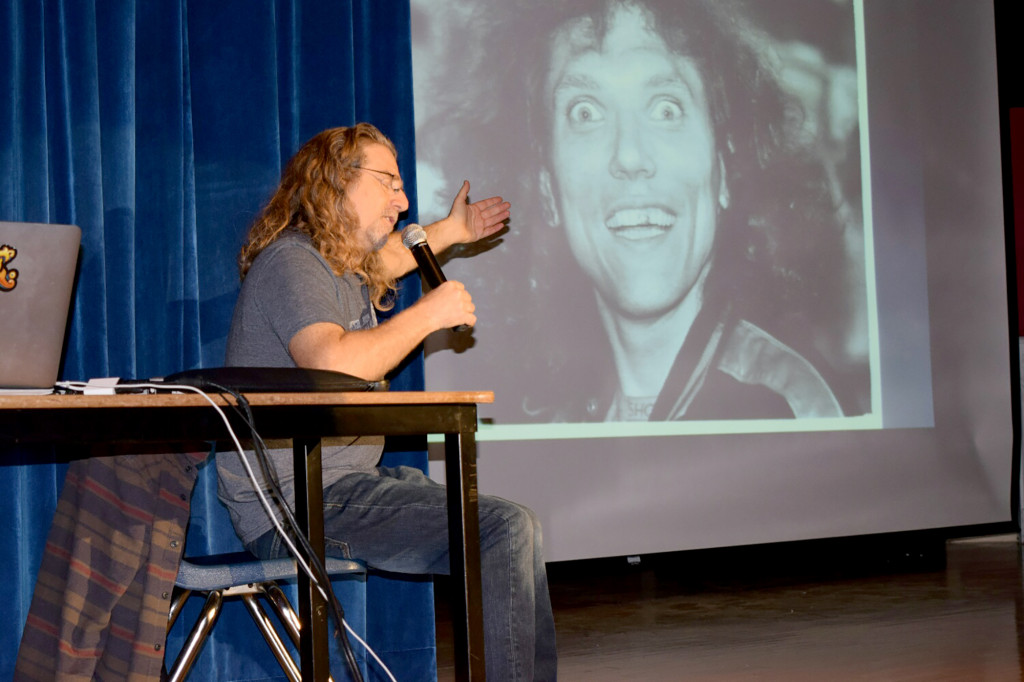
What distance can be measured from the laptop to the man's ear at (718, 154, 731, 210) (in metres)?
2.66

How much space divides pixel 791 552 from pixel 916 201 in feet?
5.37

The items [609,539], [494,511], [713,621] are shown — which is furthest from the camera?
[609,539]

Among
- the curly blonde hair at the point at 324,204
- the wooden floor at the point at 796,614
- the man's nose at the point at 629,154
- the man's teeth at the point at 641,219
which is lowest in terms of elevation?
the wooden floor at the point at 796,614

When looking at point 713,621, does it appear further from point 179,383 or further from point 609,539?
point 179,383

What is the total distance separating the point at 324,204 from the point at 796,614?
210 cm

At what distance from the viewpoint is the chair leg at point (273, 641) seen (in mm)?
1790

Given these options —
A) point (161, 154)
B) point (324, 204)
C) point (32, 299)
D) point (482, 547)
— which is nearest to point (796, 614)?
point (482, 547)

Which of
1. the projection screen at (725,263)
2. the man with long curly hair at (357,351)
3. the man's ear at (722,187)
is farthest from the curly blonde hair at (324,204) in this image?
the man's ear at (722,187)

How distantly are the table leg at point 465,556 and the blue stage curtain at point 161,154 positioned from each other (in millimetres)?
1186

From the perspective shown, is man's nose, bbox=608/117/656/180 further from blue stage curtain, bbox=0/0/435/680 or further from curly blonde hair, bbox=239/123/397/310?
curly blonde hair, bbox=239/123/397/310

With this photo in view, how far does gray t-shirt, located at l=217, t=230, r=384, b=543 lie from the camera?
160 cm

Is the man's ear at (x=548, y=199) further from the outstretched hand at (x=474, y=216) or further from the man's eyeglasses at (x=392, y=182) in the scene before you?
the man's eyeglasses at (x=392, y=182)

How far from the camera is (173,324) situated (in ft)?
7.74

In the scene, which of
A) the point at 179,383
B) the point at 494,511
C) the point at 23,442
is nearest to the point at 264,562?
the point at 494,511
